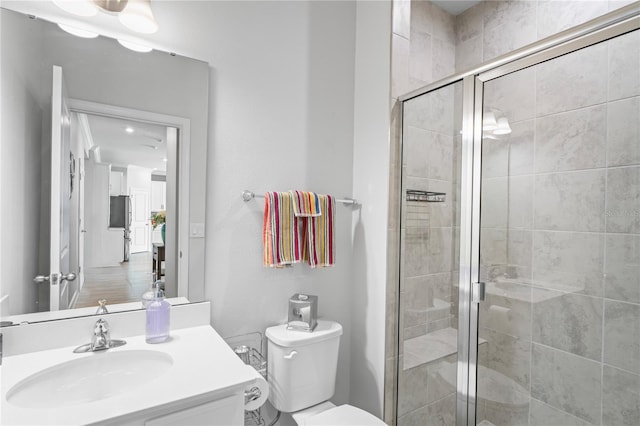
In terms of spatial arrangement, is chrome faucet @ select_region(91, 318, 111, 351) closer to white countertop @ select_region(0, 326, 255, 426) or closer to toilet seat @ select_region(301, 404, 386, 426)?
white countertop @ select_region(0, 326, 255, 426)

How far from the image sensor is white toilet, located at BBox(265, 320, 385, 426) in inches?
57.4

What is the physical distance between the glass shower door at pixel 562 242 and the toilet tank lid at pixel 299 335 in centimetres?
64

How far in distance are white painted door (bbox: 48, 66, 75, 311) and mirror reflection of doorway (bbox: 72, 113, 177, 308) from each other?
4 centimetres

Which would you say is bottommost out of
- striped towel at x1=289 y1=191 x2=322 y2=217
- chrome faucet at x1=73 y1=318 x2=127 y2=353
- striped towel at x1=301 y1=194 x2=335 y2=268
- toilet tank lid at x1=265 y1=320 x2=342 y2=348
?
toilet tank lid at x1=265 y1=320 x2=342 y2=348

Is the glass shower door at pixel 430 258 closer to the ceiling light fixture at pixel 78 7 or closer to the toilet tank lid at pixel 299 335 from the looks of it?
the toilet tank lid at pixel 299 335

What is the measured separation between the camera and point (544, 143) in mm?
1281

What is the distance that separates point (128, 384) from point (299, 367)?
Result: 2.18 feet

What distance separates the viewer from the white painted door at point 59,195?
118 cm

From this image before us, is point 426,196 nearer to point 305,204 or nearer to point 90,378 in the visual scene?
point 305,204

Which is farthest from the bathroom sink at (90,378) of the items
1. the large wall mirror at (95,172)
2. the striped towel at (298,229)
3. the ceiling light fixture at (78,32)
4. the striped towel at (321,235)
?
the ceiling light fixture at (78,32)

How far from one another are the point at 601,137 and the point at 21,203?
1.91m

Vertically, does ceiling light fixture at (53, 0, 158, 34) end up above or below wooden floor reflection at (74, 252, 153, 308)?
above

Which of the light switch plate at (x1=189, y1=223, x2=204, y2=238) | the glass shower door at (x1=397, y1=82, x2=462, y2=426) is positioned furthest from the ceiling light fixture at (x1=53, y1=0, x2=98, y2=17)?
the glass shower door at (x1=397, y1=82, x2=462, y2=426)

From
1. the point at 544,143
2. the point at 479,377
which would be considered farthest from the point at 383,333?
the point at 544,143
